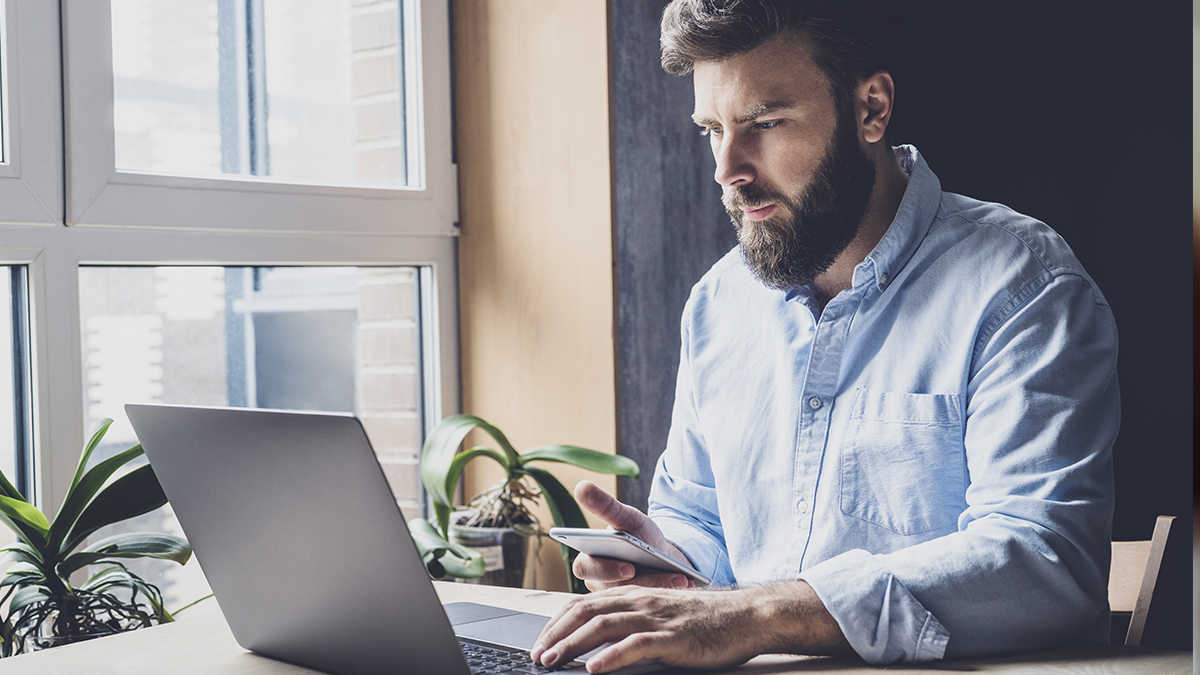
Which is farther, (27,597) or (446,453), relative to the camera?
(446,453)

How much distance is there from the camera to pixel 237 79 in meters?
2.15

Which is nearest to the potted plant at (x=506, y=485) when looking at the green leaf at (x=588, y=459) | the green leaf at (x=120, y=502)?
the green leaf at (x=588, y=459)

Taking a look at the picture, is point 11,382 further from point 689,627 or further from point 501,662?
point 689,627

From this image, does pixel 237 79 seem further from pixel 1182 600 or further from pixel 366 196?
pixel 1182 600

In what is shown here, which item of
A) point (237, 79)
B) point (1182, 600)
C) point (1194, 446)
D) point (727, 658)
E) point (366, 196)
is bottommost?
point (1182, 600)

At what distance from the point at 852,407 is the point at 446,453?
101cm

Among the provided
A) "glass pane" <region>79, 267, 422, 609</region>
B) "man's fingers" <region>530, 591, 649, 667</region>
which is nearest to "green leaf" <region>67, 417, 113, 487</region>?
"glass pane" <region>79, 267, 422, 609</region>

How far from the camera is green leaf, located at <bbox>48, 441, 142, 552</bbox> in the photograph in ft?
5.07

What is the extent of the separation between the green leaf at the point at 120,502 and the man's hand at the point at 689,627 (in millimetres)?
852

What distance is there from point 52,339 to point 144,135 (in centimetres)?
42

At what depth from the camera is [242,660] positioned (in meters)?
1.10

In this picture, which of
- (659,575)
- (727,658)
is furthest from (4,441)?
(727,658)

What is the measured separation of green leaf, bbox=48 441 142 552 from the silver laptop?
1.80 feet

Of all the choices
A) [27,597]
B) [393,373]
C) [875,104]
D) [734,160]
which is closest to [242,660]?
[27,597]
